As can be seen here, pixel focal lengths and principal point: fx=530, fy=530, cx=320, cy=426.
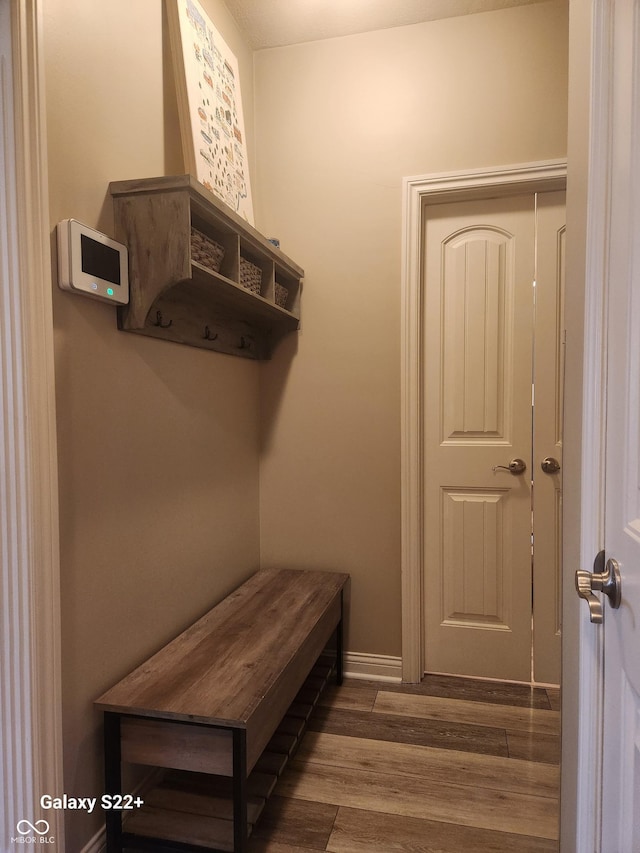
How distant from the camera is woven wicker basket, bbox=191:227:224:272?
1.66 meters

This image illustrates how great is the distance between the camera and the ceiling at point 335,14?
2.31 meters

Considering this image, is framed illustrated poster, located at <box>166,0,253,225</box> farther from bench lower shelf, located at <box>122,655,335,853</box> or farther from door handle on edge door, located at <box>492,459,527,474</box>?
bench lower shelf, located at <box>122,655,335,853</box>

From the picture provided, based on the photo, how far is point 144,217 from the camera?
60.4 inches

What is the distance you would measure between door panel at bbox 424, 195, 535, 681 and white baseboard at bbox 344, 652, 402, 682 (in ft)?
0.58

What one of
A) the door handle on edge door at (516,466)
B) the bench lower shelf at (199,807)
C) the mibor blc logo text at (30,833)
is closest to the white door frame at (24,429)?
the mibor blc logo text at (30,833)

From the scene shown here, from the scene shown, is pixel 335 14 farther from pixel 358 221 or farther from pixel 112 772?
pixel 112 772

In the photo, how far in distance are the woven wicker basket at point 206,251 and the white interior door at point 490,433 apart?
1137mm

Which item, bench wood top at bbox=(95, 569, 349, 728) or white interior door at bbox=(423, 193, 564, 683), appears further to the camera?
white interior door at bbox=(423, 193, 564, 683)

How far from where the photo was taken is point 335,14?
237cm

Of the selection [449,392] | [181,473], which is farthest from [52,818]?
[449,392]

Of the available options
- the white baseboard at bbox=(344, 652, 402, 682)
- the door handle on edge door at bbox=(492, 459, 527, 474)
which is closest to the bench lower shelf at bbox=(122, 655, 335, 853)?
the white baseboard at bbox=(344, 652, 402, 682)

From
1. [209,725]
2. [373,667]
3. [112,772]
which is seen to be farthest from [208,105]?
[373,667]

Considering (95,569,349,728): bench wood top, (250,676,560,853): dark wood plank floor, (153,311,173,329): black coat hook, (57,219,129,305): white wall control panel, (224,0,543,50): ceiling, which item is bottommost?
(250,676,560,853): dark wood plank floor

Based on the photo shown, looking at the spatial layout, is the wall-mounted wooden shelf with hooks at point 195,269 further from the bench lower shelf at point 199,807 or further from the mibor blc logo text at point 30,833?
the bench lower shelf at point 199,807
